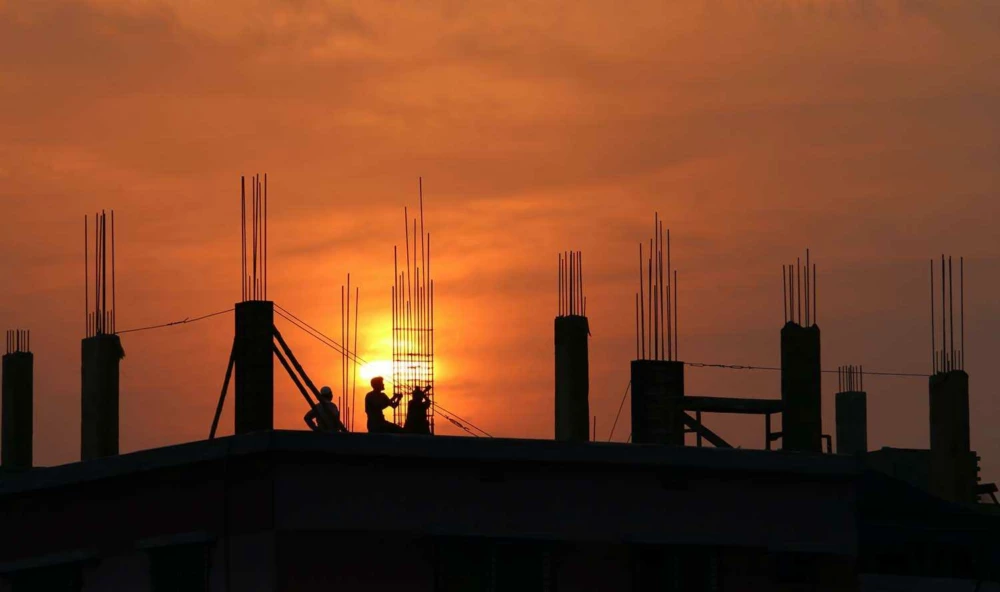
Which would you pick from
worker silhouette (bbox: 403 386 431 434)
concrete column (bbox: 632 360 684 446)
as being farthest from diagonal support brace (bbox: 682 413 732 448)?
worker silhouette (bbox: 403 386 431 434)

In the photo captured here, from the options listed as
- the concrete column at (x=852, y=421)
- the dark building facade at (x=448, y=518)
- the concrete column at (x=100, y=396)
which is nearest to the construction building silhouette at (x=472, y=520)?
the dark building facade at (x=448, y=518)

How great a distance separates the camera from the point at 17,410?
39031 millimetres

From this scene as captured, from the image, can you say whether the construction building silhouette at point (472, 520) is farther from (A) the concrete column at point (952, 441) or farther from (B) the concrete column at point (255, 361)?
(A) the concrete column at point (952, 441)

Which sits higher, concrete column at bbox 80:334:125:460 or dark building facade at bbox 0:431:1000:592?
concrete column at bbox 80:334:125:460

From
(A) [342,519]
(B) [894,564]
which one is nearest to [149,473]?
(A) [342,519]

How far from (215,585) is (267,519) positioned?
128cm

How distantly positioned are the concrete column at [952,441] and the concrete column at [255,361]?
628 inches

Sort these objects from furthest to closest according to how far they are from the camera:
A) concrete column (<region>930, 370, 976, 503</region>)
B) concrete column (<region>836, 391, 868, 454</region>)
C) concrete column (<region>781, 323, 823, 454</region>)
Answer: concrete column (<region>836, 391, 868, 454</region>) → concrete column (<region>930, 370, 976, 503</region>) → concrete column (<region>781, 323, 823, 454</region>)

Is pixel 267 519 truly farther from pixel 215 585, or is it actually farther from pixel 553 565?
pixel 553 565

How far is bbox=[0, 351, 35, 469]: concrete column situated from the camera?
38781mm

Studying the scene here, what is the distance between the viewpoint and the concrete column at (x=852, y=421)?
48156 millimetres

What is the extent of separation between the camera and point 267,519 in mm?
21812

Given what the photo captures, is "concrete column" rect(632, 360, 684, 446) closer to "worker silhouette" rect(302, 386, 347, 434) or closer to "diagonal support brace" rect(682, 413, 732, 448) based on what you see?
"diagonal support brace" rect(682, 413, 732, 448)

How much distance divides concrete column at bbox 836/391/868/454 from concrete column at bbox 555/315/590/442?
15.3 meters
